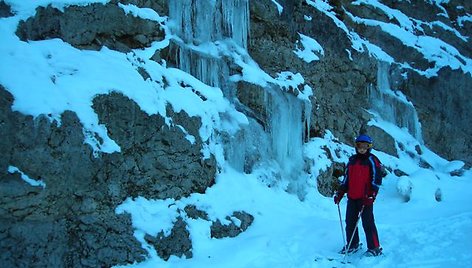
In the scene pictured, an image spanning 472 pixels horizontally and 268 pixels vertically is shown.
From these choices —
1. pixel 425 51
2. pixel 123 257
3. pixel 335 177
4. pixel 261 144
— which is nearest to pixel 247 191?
pixel 261 144

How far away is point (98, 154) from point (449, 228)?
19.2 feet

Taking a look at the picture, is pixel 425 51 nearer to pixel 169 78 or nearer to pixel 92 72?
pixel 169 78

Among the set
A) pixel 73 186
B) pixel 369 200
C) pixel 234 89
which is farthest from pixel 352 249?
pixel 234 89

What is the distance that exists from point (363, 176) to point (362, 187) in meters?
0.16

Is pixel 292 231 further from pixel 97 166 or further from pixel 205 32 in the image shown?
pixel 205 32

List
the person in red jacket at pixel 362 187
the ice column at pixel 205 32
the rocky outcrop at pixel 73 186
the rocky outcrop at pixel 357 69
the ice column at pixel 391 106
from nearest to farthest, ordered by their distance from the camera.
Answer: the rocky outcrop at pixel 73 186
the person in red jacket at pixel 362 187
the ice column at pixel 205 32
the rocky outcrop at pixel 357 69
the ice column at pixel 391 106

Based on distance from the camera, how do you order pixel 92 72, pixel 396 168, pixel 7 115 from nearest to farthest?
pixel 7 115, pixel 92 72, pixel 396 168

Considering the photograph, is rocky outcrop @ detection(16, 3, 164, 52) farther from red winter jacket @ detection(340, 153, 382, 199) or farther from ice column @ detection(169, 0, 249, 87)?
red winter jacket @ detection(340, 153, 382, 199)

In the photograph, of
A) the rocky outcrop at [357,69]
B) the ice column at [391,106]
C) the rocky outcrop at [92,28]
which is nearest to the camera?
the rocky outcrop at [92,28]

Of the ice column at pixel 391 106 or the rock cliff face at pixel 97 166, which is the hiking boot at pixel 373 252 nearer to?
the rock cliff face at pixel 97 166

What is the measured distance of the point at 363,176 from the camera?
20.8 feet

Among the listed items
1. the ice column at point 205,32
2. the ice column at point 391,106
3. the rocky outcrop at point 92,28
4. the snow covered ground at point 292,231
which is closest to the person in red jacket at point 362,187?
the snow covered ground at point 292,231

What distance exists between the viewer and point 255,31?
1295cm

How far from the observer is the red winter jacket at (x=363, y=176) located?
6.26m
